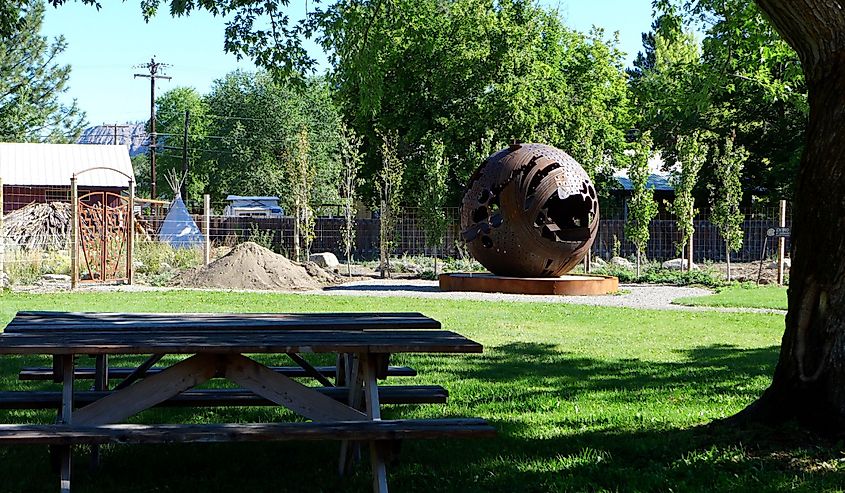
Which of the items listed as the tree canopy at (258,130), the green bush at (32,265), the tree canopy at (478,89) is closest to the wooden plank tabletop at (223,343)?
the green bush at (32,265)

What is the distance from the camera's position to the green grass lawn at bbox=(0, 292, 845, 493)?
189 inches

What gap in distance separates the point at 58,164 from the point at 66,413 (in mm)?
43262

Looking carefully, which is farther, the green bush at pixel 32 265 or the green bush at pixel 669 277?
the green bush at pixel 669 277

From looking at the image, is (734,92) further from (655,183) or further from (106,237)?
→ (106,237)

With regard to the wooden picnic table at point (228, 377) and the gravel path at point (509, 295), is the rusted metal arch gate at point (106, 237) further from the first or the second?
the wooden picnic table at point (228, 377)

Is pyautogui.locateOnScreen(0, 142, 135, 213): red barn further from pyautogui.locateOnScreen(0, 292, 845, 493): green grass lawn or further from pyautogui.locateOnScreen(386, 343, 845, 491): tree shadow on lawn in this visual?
pyautogui.locateOnScreen(386, 343, 845, 491): tree shadow on lawn

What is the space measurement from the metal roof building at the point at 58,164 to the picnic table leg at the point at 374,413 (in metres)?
39.7

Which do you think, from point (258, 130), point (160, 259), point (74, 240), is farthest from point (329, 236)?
point (258, 130)

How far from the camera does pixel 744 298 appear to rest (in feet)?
59.8

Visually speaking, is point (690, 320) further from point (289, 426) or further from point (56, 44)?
point (56, 44)

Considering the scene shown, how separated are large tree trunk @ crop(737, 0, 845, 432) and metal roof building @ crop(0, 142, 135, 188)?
130 ft

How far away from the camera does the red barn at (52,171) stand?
42688 mm

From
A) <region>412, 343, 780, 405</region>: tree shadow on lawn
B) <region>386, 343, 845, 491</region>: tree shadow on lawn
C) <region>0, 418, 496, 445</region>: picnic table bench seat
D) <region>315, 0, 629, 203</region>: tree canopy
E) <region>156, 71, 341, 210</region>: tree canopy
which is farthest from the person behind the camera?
<region>156, 71, 341, 210</region>: tree canopy

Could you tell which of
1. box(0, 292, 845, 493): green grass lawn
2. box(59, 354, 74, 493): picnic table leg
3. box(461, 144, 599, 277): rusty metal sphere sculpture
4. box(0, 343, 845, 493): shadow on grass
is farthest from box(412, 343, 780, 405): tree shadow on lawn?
box(461, 144, 599, 277): rusty metal sphere sculpture
